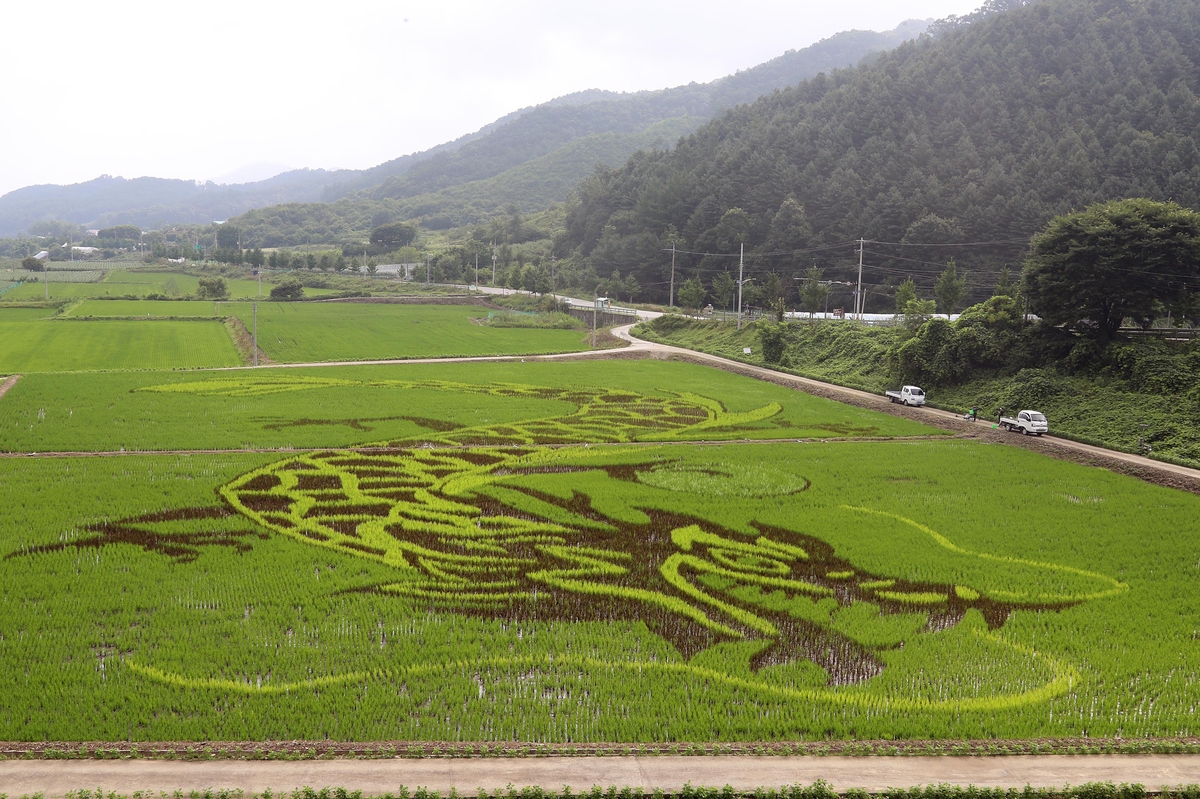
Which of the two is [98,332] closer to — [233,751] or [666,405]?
[666,405]

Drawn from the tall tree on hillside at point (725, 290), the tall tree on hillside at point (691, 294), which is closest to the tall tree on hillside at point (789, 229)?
the tall tree on hillside at point (725, 290)

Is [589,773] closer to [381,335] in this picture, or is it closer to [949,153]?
[381,335]

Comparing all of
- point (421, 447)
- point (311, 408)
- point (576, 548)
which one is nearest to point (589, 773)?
point (576, 548)

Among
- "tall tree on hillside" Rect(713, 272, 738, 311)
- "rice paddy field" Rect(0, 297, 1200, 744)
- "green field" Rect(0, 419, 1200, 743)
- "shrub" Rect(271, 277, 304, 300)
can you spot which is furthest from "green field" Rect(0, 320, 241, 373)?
"tall tree on hillside" Rect(713, 272, 738, 311)

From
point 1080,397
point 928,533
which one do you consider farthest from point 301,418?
point 1080,397

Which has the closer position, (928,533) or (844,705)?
(844,705)

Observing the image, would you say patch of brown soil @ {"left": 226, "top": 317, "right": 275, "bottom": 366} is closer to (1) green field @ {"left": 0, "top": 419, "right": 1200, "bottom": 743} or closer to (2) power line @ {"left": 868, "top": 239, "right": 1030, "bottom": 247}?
(1) green field @ {"left": 0, "top": 419, "right": 1200, "bottom": 743}
